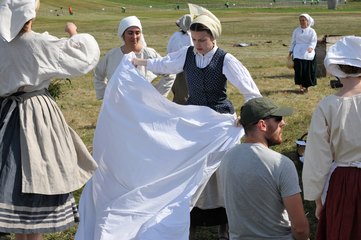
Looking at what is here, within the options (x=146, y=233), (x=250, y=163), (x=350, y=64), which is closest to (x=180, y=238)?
(x=146, y=233)

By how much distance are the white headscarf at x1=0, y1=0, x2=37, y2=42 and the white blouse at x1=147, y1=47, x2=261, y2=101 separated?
1.53m

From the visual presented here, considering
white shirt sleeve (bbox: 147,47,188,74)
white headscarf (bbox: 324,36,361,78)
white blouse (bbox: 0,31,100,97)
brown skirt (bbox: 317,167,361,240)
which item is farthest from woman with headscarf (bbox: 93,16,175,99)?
brown skirt (bbox: 317,167,361,240)

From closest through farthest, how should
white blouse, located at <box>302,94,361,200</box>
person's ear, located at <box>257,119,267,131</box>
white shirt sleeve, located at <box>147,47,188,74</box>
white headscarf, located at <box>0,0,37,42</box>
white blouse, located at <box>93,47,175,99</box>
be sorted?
person's ear, located at <box>257,119,267,131</box>, white blouse, located at <box>302,94,361,200</box>, white headscarf, located at <box>0,0,37,42</box>, white shirt sleeve, located at <box>147,47,188,74</box>, white blouse, located at <box>93,47,175,99</box>

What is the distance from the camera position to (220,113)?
5.16 meters

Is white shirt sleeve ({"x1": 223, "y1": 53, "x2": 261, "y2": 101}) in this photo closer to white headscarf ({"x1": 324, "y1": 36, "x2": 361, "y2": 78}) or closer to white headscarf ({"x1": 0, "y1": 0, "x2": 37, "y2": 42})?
white headscarf ({"x1": 324, "y1": 36, "x2": 361, "y2": 78})

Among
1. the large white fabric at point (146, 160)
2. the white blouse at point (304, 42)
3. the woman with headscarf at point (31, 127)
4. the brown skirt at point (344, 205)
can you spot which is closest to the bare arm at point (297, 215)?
the brown skirt at point (344, 205)

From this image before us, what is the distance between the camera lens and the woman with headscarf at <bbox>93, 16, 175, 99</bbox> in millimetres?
6312

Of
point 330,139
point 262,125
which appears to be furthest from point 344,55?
point 262,125

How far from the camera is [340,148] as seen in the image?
381cm

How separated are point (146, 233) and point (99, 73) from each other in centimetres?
264

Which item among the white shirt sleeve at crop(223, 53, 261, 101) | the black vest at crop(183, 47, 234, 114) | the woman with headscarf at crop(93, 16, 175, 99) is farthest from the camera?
the woman with headscarf at crop(93, 16, 175, 99)

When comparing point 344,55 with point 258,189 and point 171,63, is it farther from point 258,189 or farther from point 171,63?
point 171,63

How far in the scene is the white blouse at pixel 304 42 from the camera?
12328mm

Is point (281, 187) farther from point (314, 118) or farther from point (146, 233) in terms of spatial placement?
point (146, 233)
